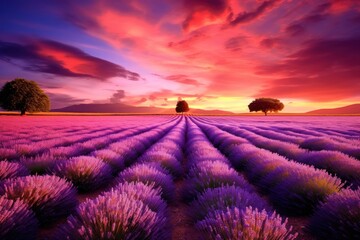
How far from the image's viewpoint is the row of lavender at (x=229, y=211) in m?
1.65

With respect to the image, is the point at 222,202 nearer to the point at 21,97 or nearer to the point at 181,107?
the point at 21,97

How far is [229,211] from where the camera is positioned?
181 cm

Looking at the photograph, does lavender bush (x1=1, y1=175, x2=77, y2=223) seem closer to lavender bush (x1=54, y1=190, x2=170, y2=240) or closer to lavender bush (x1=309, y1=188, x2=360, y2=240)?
lavender bush (x1=54, y1=190, x2=170, y2=240)

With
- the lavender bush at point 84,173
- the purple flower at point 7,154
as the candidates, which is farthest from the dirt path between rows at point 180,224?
the purple flower at point 7,154

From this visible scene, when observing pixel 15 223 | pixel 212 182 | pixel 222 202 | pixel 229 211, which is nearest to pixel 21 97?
pixel 212 182

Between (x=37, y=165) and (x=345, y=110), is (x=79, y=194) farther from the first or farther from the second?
(x=345, y=110)

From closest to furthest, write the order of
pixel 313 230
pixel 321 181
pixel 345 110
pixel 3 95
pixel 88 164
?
pixel 313 230
pixel 321 181
pixel 88 164
pixel 3 95
pixel 345 110

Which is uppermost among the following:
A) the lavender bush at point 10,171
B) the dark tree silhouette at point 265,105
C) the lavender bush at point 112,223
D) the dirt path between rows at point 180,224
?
the dark tree silhouette at point 265,105

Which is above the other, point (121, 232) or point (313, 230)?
point (121, 232)

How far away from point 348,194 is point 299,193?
2.51 feet

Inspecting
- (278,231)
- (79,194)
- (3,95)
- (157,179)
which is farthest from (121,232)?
(3,95)

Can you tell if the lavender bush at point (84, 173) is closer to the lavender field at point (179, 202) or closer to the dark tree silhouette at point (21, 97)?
the lavender field at point (179, 202)

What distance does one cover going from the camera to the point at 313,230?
2307 millimetres

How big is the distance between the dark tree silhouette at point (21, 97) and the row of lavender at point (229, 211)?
51.0 metres
